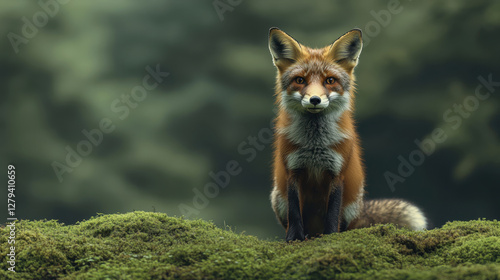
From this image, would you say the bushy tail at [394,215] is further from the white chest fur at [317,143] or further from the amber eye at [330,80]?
the amber eye at [330,80]

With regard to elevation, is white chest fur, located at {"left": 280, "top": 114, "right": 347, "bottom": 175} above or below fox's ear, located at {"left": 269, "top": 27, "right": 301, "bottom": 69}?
below

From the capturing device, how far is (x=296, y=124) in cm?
571

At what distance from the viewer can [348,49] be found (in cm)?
566

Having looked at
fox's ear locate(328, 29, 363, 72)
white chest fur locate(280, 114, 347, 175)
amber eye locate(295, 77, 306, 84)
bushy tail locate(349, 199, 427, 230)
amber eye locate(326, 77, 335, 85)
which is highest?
fox's ear locate(328, 29, 363, 72)

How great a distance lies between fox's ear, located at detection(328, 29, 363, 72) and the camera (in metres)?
5.58

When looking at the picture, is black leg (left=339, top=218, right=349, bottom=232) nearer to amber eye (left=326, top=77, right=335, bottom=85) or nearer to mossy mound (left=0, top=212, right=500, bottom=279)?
mossy mound (left=0, top=212, right=500, bottom=279)

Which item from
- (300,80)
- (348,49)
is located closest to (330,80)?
(300,80)

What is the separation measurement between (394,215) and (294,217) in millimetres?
1665

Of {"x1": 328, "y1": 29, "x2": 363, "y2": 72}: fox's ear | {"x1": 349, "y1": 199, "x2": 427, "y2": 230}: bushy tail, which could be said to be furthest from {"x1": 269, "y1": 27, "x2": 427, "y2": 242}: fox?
{"x1": 349, "y1": 199, "x2": 427, "y2": 230}: bushy tail

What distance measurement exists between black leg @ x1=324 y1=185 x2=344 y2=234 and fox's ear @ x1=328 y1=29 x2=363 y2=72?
1488 mm

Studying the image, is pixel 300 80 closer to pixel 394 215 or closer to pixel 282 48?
pixel 282 48

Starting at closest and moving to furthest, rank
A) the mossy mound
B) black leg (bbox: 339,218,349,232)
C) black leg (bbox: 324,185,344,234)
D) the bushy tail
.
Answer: the mossy mound < black leg (bbox: 324,185,344,234) < black leg (bbox: 339,218,349,232) < the bushy tail

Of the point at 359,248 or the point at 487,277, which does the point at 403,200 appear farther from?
the point at 487,277

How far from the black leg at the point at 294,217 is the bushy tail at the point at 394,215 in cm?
109
